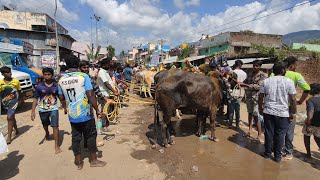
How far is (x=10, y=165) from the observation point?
4.94 m

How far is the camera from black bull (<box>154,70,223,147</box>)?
19.6 feet

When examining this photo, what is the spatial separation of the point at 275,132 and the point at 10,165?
18.1ft

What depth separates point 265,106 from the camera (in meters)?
5.09

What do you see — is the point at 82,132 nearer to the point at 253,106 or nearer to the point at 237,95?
the point at 253,106

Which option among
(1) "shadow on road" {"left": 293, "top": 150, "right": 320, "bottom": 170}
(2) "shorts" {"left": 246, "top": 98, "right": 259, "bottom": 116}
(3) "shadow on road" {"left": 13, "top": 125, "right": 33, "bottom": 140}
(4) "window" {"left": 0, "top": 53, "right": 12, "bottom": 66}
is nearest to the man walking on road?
(1) "shadow on road" {"left": 293, "top": 150, "right": 320, "bottom": 170}

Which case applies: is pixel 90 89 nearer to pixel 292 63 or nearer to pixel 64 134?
pixel 64 134

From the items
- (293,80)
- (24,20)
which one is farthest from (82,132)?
(24,20)

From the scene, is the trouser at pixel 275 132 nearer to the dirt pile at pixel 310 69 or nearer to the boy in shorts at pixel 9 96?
the boy in shorts at pixel 9 96

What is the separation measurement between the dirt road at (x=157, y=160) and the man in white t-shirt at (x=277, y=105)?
0.54 meters

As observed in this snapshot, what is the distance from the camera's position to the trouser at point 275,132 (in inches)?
192

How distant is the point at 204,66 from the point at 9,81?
6.13 m

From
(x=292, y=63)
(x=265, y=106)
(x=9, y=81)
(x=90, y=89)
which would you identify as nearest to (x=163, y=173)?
(x=90, y=89)

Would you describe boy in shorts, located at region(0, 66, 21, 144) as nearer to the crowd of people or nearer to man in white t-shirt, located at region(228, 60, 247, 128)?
the crowd of people

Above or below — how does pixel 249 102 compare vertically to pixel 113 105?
above
